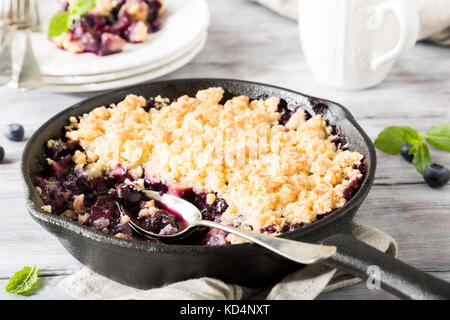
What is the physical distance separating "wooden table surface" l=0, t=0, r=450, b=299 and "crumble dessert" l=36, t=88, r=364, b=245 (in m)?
0.22

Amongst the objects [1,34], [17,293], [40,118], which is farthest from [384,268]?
[1,34]

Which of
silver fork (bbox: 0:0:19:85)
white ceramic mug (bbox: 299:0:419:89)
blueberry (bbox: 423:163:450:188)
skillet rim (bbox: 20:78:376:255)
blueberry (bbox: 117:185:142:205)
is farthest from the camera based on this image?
silver fork (bbox: 0:0:19:85)

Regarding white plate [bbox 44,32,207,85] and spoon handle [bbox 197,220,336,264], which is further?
white plate [bbox 44,32,207,85]

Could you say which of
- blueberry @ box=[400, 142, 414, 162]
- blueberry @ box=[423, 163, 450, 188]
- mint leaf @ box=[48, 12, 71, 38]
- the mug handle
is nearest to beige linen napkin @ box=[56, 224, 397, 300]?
blueberry @ box=[423, 163, 450, 188]

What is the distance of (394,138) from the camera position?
247 cm

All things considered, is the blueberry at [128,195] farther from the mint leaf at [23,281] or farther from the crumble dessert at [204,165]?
the mint leaf at [23,281]

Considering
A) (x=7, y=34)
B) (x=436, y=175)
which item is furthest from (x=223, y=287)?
(x=7, y=34)

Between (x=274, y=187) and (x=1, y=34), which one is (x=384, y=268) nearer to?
(x=274, y=187)

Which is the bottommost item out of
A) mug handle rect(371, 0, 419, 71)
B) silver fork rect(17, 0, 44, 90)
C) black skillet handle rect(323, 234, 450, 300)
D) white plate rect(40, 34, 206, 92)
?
white plate rect(40, 34, 206, 92)

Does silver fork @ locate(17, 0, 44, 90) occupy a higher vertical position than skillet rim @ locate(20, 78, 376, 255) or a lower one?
lower

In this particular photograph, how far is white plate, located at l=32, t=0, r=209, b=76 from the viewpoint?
2.75 m

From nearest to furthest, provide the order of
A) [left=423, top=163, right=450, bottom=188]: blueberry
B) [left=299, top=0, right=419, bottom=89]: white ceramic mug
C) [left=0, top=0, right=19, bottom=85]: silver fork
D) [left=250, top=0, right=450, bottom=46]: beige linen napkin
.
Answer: [left=423, top=163, right=450, bottom=188]: blueberry → [left=299, top=0, right=419, bottom=89]: white ceramic mug → [left=0, top=0, right=19, bottom=85]: silver fork → [left=250, top=0, right=450, bottom=46]: beige linen napkin

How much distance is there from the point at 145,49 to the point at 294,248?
1673 mm

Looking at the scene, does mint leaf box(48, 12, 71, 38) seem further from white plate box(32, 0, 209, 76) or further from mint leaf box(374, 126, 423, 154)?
mint leaf box(374, 126, 423, 154)
